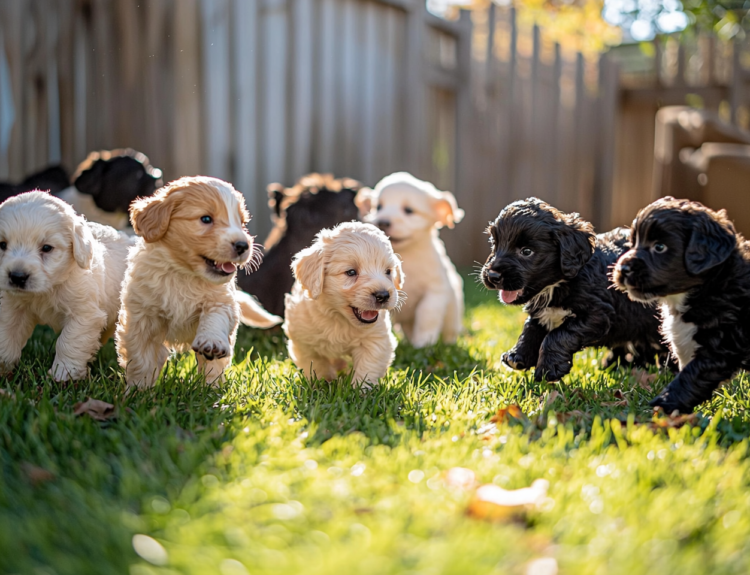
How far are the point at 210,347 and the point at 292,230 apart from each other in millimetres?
2340

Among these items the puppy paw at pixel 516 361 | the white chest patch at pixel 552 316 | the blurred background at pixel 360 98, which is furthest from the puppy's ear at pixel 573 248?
the blurred background at pixel 360 98

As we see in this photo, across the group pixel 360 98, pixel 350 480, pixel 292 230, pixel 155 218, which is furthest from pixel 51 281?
pixel 360 98

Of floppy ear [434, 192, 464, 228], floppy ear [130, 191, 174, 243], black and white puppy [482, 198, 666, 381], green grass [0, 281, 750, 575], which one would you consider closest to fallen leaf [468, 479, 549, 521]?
green grass [0, 281, 750, 575]

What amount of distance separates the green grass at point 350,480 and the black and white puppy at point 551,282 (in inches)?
9.8

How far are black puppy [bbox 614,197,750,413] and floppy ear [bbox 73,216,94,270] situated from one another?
2.54 metres

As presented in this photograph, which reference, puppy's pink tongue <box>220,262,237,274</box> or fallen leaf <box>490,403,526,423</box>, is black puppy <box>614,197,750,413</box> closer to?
fallen leaf <box>490,403,526,423</box>

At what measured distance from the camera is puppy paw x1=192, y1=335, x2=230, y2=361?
10.6 ft

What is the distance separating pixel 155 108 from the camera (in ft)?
22.7

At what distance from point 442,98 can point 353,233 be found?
719cm

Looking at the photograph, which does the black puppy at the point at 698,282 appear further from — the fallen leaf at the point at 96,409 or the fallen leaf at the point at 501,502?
the fallen leaf at the point at 96,409

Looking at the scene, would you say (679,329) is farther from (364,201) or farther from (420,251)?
(364,201)

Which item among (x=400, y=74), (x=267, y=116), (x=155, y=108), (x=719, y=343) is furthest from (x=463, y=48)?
(x=719, y=343)

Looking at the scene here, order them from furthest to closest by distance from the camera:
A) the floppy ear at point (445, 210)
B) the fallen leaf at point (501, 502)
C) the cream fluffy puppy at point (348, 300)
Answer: the floppy ear at point (445, 210), the cream fluffy puppy at point (348, 300), the fallen leaf at point (501, 502)

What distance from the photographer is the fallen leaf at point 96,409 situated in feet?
9.64
